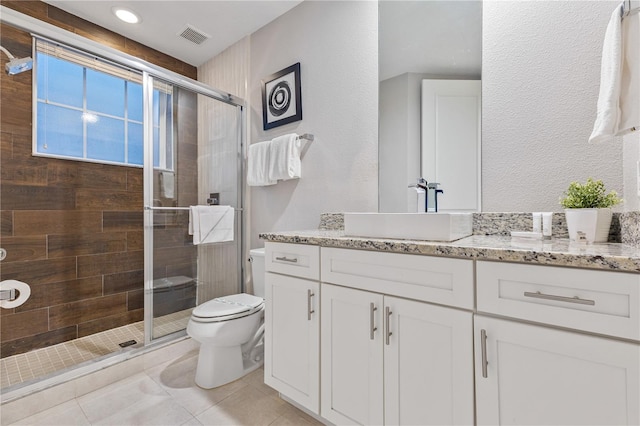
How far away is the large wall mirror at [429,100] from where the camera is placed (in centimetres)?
143

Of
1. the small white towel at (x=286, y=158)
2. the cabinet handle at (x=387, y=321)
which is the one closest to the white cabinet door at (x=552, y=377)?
the cabinet handle at (x=387, y=321)

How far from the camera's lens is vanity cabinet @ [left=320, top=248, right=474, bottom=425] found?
92 cm

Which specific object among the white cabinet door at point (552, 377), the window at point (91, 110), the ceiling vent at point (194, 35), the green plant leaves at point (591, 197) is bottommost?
the white cabinet door at point (552, 377)

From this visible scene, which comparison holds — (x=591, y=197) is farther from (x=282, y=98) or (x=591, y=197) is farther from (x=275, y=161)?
(x=282, y=98)

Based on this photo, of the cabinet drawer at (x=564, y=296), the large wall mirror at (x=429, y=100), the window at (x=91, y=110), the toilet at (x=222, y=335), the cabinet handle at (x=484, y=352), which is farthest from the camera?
the window at (x=91, y=110)

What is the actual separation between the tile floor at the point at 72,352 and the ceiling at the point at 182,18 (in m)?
2.23

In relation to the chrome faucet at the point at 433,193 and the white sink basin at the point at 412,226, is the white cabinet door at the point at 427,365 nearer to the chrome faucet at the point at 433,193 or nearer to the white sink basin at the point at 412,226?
the white sink basin at the point at 412,226

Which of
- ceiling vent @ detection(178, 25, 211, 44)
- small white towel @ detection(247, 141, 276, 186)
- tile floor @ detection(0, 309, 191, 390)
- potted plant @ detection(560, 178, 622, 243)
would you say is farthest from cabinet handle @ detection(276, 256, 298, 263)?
ceiling vent @ detection(178, 25, 211, 44)

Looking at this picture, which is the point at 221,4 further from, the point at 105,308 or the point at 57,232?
the point at 105,308

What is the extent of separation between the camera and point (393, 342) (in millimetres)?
1056

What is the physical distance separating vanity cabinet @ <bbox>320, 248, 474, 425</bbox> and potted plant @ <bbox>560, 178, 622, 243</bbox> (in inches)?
19.7

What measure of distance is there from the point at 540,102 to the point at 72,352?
306cm

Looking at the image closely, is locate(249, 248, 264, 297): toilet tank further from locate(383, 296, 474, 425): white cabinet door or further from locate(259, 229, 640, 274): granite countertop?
locate(383, 296, 474, 425): white cabinet door

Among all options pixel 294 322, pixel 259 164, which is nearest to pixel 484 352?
pixel 294 322
